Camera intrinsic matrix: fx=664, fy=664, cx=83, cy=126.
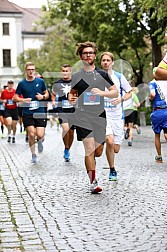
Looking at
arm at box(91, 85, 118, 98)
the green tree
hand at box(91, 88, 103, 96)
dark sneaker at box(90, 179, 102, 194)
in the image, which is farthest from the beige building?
dark sneaker at box(90, 179, 102, 194)

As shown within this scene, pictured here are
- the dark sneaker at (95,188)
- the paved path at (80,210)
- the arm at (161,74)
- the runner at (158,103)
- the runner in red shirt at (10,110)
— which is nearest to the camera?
the paved path at (80,210)

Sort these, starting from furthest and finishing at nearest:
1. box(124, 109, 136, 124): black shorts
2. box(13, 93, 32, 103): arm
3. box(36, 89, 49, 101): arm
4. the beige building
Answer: the beige building, box(124, 109, 136, 124): black shorts, box(36, 89, 49, 101): arm, box(13, 93, 32, 103): arm

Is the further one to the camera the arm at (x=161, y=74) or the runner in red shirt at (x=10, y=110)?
the runner in red shirt at (x=10, y=110)

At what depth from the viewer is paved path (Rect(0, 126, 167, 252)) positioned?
5.49 m

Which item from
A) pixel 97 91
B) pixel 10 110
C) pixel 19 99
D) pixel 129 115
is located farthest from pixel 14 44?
pixel 97 91

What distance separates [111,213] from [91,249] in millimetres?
1604

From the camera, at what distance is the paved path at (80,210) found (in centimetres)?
549

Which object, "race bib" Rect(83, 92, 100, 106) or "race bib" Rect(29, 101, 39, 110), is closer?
"race bib" Rect(83, 92, 100, 106)

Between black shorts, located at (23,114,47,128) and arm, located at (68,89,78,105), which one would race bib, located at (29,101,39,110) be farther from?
arm, located at (68,89,78,105)

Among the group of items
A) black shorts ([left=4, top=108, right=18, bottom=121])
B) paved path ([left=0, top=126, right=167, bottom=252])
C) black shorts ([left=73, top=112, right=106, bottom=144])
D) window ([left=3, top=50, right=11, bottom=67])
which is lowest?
paved path ([left=0, top=126, right=167, bottom=252])

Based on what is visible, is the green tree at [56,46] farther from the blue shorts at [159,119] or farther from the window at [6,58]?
the blue shorts at [159,119]

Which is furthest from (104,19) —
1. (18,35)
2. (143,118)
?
(18,35)

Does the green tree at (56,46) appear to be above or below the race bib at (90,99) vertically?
above

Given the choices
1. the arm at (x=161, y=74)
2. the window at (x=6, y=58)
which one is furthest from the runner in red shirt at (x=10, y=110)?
the window at (x=6, y=58)
